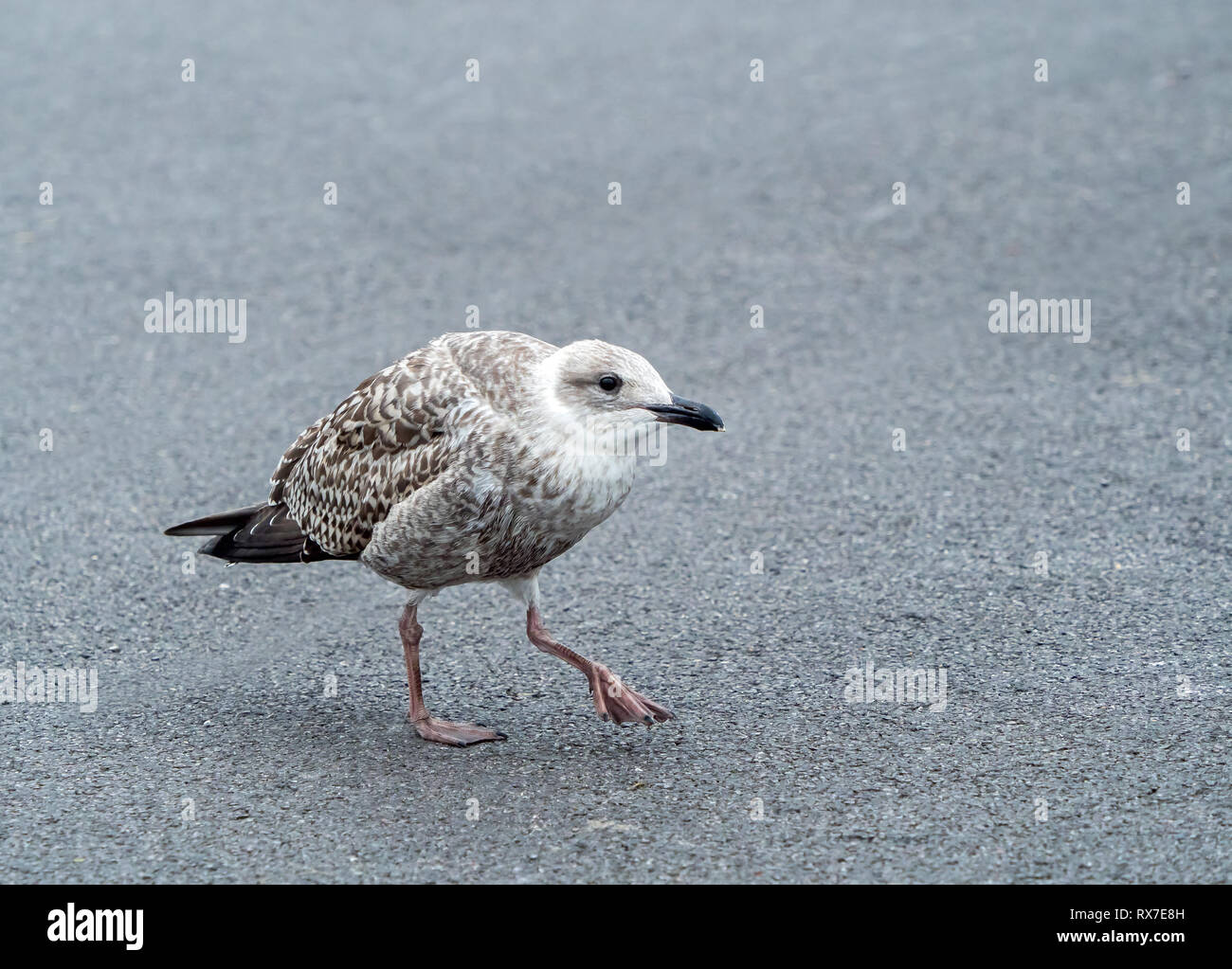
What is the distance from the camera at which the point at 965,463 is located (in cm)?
725

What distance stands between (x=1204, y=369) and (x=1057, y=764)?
4.13 m

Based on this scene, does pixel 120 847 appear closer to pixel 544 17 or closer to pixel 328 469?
pixel 328 469

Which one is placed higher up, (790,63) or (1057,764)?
(790,63)

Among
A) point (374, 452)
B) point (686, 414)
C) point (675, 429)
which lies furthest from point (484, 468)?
point (675, 429)

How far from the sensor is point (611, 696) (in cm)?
508

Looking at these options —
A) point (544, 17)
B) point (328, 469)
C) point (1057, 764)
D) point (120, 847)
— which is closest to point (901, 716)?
point (1057, 764)

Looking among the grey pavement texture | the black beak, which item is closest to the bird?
the black beak

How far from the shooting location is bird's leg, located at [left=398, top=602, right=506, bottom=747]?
16.7ft

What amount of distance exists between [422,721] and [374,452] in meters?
1.03

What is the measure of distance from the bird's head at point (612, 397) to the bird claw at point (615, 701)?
0.97m

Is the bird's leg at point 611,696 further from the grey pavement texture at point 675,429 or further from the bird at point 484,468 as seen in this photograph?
the grey pavement texture at point 675,429

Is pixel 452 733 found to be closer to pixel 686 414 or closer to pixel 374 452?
pixel 374 452

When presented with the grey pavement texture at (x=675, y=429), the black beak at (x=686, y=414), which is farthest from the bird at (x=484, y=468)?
the grey pavement texture at (x=675, y=429)

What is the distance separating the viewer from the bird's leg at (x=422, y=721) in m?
5.10
